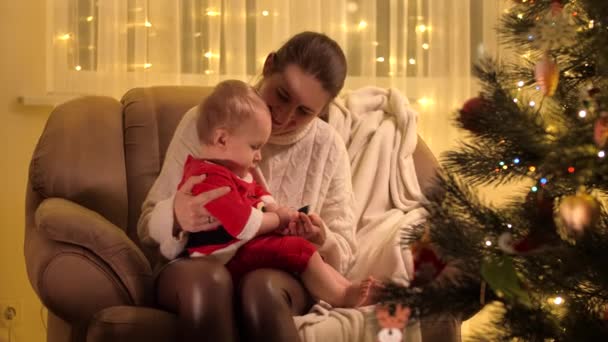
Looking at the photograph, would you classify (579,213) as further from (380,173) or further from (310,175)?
(380,173)

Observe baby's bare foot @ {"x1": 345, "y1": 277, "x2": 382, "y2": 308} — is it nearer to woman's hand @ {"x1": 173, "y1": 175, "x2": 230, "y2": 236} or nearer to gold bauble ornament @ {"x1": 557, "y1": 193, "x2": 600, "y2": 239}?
woman's hand @ {"x1": 173, "y1": 175, "x2": 230, "y2": 236}

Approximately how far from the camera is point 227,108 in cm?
198

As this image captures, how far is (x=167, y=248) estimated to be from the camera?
198cm

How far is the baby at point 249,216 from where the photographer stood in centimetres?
195

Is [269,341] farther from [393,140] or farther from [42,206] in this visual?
[393,140]

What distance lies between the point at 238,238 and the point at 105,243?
30 centimetres

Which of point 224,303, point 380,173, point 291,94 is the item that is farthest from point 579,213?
point 380,173

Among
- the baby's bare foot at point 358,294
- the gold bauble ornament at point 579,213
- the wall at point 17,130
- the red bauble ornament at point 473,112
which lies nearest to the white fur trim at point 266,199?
the baby's bare foot at point 358,294

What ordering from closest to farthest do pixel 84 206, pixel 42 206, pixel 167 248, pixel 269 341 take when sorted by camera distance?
pixel 269 341 < pixel 167 248 < pixel 42 206 < pixel 84 206

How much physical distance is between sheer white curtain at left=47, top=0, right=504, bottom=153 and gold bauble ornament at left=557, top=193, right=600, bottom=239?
1878mm

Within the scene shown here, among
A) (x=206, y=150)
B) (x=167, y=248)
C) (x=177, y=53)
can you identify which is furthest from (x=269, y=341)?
(x=177, y=53)

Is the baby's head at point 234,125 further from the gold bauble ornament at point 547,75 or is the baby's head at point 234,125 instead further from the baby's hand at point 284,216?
the gold bauble ornament at point 547,75

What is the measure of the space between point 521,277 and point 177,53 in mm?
2185

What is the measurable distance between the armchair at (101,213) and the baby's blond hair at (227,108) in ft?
1.06
